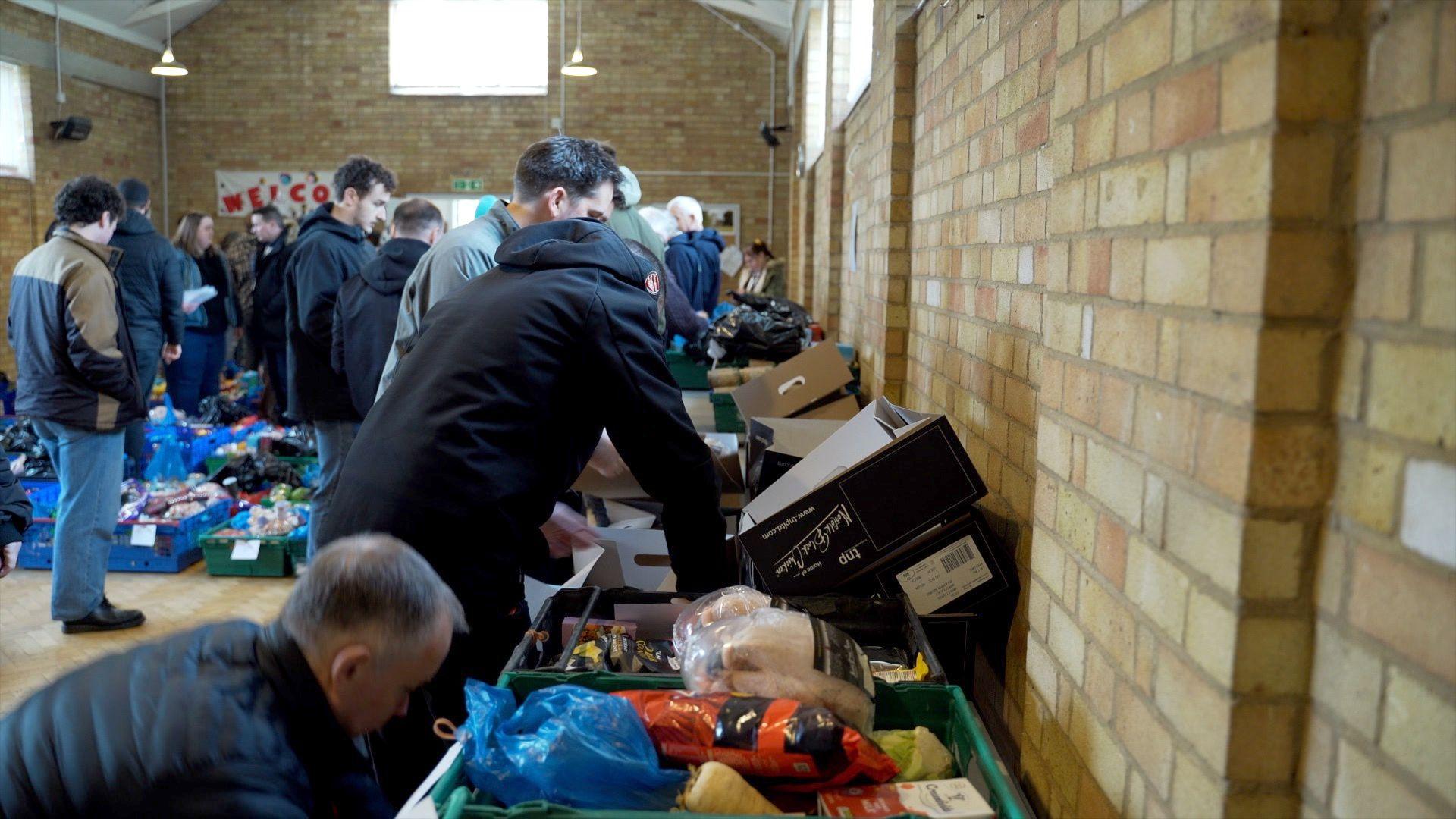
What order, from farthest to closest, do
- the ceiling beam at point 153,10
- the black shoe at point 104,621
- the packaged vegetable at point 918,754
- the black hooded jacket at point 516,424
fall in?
1. the ceiling beam at point 153,10
2. the black shoe at point 104,621
3. the black hooded jacket at point 516,424
4. the packaged vegetable at point 918,754

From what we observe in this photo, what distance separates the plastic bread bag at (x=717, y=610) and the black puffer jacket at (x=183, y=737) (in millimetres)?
666

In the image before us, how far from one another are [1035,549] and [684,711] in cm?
66

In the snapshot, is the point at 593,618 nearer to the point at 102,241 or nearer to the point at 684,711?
the point at 684,711

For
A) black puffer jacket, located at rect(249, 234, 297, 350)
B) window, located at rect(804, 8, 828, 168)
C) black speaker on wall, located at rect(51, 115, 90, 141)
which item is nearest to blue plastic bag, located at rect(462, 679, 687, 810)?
black puffer jacket, located at rect(249, 234, 297, 350)

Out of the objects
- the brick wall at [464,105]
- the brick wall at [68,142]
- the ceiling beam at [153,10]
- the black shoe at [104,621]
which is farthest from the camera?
the brick wall at [464,105]

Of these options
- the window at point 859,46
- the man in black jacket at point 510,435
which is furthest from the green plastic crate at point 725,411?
the man in black jacket at point 510,435

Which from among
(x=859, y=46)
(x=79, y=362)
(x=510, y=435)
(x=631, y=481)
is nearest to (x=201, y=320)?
(x=79, y=362)

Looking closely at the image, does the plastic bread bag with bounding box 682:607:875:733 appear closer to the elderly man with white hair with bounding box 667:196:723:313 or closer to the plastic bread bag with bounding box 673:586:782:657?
the plastic bread bag with bounding box 673:586:782:657

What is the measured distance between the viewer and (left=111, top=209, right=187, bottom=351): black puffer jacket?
235 inches

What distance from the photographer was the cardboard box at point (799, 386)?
3955mm

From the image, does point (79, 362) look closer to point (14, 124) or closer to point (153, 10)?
point (14, 124)

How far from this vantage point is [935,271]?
325 cm

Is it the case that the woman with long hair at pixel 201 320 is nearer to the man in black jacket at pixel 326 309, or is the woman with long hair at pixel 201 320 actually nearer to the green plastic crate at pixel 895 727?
the man in black jacket at pixel 326 309

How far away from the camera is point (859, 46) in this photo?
5457 mm
